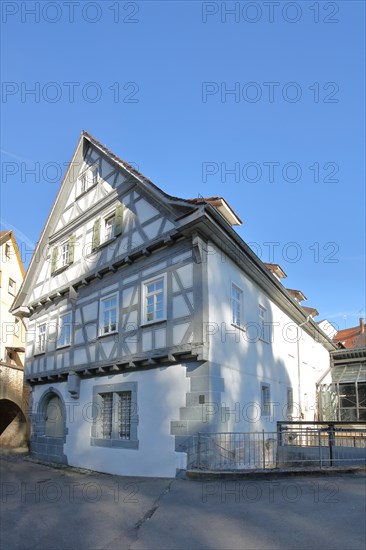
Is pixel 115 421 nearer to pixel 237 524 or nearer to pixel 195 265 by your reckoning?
pixel 195 265

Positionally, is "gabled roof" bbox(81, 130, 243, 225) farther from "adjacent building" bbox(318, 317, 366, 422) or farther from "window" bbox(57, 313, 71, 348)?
"adjacent building" bbox(318, 317, 366, 422)

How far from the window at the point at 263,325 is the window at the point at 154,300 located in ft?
13.9

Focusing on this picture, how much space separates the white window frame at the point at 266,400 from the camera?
48.0ft

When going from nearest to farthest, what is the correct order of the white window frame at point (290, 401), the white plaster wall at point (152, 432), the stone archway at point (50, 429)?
the white plaster wall at point (152, 432) < the stone archway at point (50, 429) < the white window frame at point (290, 401)

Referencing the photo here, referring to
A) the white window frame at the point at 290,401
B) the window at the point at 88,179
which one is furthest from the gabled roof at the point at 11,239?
the white window frame at the point at 290,401

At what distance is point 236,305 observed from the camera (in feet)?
44.8

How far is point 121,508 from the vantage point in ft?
26.9

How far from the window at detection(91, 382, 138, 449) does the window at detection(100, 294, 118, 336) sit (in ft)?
5.61

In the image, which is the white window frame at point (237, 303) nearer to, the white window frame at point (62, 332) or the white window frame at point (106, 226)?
the white window frame at point (106, 226)

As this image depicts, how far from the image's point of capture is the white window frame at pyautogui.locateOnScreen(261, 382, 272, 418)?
576 inches

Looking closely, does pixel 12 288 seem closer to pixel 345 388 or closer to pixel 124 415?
pixel 124 415

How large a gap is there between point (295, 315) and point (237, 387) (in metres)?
8.14

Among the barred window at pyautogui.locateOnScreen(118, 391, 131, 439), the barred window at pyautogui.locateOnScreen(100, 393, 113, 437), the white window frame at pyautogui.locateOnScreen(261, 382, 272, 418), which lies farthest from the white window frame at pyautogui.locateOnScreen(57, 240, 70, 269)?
the white window frame at pyautogui.locateOnScreen(261, 382, 272, 418)

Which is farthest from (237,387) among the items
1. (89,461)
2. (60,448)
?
(60,448)
